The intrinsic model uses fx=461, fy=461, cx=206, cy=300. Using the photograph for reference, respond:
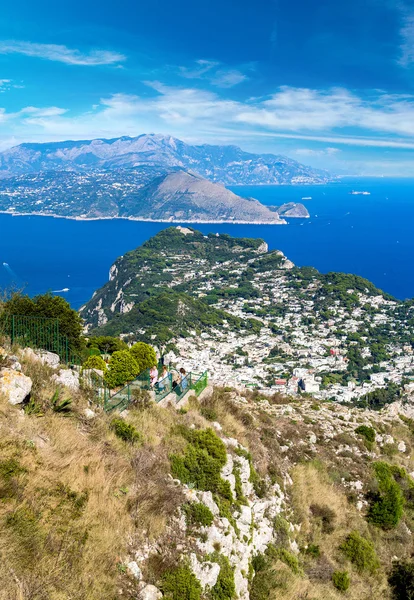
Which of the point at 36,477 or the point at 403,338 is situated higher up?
the point at 36,477

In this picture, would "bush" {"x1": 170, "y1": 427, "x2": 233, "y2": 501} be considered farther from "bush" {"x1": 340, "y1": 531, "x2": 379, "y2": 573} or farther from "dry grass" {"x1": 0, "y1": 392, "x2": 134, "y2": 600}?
"bush" {"x1": 340, "y1": 531, "x2": 379, "y2": 573}

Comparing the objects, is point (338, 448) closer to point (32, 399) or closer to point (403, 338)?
point (32, 399)

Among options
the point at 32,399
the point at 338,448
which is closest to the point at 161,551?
the point at 32,399

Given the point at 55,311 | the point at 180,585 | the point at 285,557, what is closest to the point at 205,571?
the point at 180,585

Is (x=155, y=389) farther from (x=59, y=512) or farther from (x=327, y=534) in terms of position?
(x=59, y=512)

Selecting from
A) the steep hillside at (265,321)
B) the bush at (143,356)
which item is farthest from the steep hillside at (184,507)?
the steep hillside at (265,321)

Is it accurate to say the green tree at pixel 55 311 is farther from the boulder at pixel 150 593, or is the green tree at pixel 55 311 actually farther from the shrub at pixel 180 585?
the boulder at pixel 150 593
